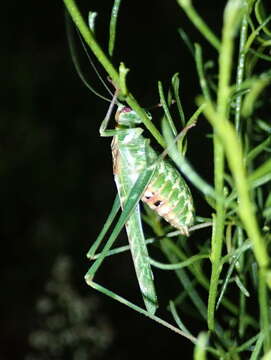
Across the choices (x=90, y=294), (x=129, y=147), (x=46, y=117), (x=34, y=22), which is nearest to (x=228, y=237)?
(x=129, y=147)

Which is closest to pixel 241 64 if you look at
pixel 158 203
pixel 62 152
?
pixel 158 203

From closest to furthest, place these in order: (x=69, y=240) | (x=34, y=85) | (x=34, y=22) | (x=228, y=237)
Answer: (x=228, y=237) < (x=69, y=240) < (x=34, y=85) < (x=34, y=22)

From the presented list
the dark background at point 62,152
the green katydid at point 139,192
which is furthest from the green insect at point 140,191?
the dark background at point 62,152

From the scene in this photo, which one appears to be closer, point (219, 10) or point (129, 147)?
point (129, 147)

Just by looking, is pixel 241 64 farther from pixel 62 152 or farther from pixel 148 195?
pixel 62 152

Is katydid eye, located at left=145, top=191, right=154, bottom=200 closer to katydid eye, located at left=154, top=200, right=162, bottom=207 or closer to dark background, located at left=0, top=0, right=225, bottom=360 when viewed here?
katydid eye, located at left=154, top=200, right=162, bottom=207

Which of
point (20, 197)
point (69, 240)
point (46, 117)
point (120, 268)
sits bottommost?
point (120, 268)

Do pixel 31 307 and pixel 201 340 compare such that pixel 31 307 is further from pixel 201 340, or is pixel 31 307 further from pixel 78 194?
pixel 201 340
